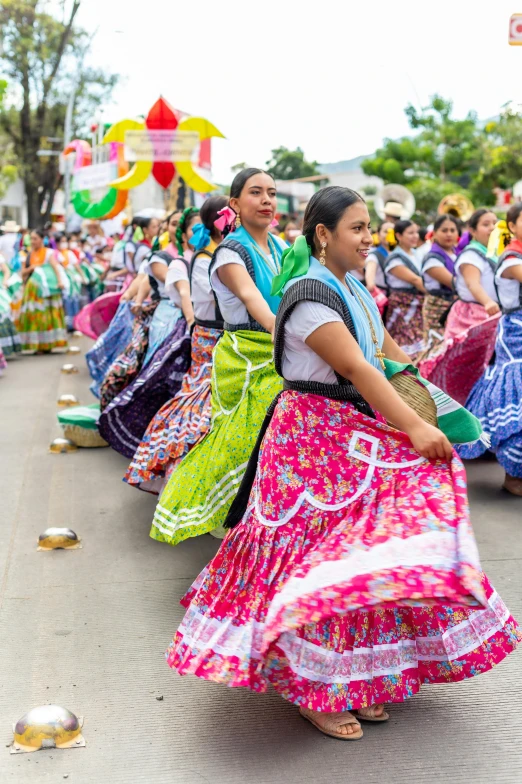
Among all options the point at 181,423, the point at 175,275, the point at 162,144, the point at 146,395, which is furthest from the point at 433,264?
the point at 162,144

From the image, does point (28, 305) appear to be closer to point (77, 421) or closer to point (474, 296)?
point (77, 421)

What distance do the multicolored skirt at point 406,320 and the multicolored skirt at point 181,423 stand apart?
4798mm

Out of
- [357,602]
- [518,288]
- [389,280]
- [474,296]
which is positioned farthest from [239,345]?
[389,280]

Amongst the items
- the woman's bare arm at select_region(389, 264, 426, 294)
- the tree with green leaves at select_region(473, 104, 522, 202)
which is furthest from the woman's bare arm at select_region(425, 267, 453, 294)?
the tree with green leaves at select_region(473, 104, 522, 202)

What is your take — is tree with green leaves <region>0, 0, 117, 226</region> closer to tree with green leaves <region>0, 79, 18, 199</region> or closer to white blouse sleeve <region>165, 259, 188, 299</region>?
tree with green leaves <region>0, 79, 18, 199</region>

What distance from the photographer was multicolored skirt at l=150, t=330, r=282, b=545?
439 centimetres

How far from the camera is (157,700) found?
357cm

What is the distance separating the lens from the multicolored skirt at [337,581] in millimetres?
2869

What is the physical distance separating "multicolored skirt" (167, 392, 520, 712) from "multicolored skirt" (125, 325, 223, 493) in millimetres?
1825

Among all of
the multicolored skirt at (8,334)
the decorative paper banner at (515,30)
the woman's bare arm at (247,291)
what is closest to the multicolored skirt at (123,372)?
the woman's bare arm at (247,291)

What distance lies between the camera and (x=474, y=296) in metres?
7.35

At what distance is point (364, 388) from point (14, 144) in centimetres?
4019

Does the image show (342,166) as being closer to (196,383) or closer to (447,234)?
(447,234)

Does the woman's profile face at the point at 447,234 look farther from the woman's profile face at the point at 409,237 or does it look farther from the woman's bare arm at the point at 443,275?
the woman's profile face at the point at 409,237
